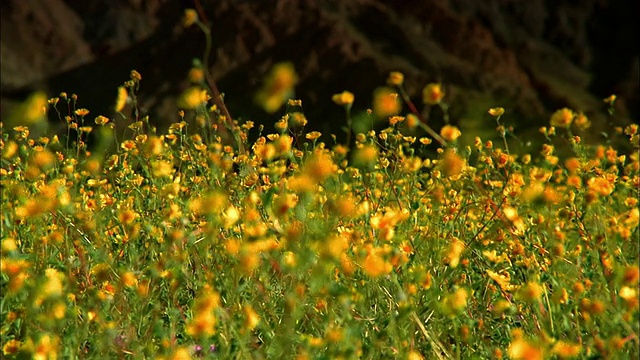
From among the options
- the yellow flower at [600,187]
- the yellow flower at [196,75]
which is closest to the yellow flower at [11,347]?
the yellow flower at [196,75]

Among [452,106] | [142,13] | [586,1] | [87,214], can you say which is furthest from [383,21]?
[87,214]

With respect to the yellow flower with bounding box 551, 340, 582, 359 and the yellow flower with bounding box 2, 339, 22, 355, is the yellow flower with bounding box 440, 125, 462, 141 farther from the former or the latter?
the yellow flower with bounding box 2, 339, 22, 355

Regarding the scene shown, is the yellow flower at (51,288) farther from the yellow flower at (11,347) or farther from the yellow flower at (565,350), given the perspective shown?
the yellow flower at (565,350)

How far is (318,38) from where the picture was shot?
4225cm

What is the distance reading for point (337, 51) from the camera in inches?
1606

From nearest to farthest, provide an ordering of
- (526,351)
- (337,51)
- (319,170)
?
(526,351) → (319,170) → (337,51)

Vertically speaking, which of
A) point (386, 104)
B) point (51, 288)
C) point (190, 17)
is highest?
point (190, 17)

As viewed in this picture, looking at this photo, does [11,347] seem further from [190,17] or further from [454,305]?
[454,305]

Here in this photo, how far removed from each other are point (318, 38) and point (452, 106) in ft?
32.7

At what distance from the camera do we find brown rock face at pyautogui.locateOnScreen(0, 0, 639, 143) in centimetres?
3862

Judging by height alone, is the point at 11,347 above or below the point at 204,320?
below

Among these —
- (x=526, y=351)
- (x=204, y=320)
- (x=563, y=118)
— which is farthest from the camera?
(x=563, y=118)

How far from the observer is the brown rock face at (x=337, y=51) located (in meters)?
38.6

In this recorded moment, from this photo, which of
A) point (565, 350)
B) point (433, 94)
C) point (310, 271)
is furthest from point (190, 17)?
point (565, 350)
